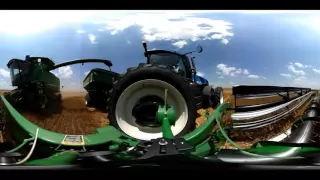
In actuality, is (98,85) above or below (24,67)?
below

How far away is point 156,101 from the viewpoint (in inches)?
114

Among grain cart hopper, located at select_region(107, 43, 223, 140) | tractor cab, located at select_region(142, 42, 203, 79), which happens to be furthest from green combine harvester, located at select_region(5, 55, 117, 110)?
tractor cab, located at select_region(142, 42, 203, 79)

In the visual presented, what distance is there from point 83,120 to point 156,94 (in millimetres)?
531

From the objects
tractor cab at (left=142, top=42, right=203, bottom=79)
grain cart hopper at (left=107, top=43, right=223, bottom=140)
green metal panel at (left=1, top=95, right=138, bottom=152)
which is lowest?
green metal panel at (left=1, top=95, right=138, bottom=152)

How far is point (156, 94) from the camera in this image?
9.52 ft

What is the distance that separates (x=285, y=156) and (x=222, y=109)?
51 centimetres

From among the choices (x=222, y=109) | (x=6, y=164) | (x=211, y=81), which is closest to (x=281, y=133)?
(x=222, y=109)

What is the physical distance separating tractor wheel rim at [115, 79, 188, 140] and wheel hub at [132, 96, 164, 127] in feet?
0.08

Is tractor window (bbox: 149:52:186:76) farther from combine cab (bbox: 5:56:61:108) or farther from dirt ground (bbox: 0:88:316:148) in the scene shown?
combine cab (bbox: 5:56:61:108)

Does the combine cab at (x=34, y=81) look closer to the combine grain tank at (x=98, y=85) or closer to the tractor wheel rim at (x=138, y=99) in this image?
the combine grain tank at (x=98, y=85)

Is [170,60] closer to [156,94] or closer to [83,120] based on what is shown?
[156,94]

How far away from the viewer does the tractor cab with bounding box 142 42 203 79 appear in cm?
277

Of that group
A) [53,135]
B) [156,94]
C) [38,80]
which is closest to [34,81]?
[38,80]
